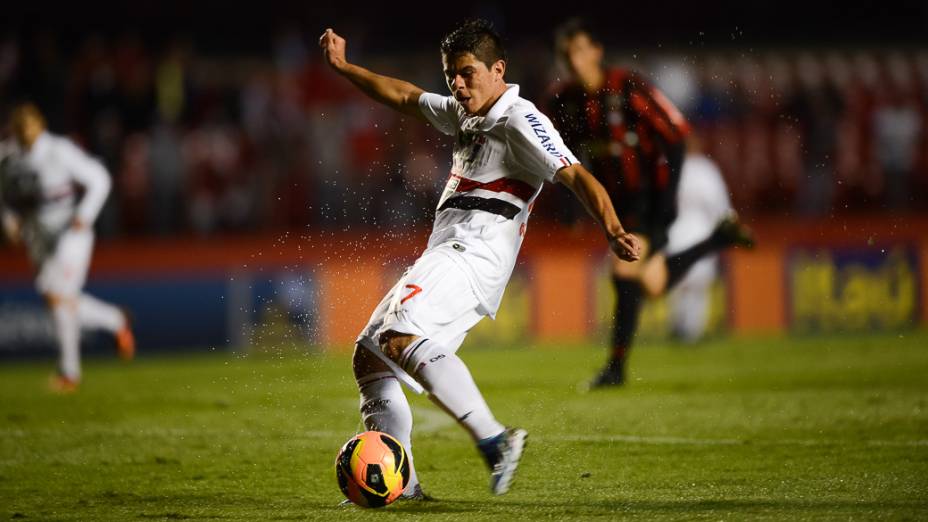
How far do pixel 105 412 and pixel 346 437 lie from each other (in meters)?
2.75

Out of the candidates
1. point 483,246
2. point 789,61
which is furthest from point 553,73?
point 483,246

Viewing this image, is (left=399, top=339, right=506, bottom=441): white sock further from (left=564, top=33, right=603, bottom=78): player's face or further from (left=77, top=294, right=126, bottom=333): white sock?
(left=77, top=294, right=126, bottom=333): white sock

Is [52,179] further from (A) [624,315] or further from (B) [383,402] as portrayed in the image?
(B) [383,402]

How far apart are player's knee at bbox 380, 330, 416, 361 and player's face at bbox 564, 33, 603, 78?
430 cm

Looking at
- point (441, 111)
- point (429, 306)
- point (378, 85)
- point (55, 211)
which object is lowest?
point (55, 211)

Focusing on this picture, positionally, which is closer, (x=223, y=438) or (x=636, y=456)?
(x=636, y=456)

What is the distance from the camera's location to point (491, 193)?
599cm

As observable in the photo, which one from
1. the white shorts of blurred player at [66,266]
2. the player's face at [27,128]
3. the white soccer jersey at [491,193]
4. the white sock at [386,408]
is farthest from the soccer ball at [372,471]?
the player's face at [27,128]

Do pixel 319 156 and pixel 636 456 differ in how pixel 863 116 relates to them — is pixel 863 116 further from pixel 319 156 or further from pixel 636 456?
pixel 636 456

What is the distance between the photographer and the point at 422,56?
22.0m

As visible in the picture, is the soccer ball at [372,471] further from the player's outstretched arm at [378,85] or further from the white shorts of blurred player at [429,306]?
the player's outstretched arm at [378,85]

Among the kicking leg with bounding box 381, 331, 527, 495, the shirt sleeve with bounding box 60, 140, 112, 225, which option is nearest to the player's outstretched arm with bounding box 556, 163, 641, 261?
the kicking leg with bounding box 381, 331, 527, 495

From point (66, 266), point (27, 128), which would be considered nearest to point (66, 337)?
point (66, 266)

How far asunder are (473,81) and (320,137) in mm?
11439
